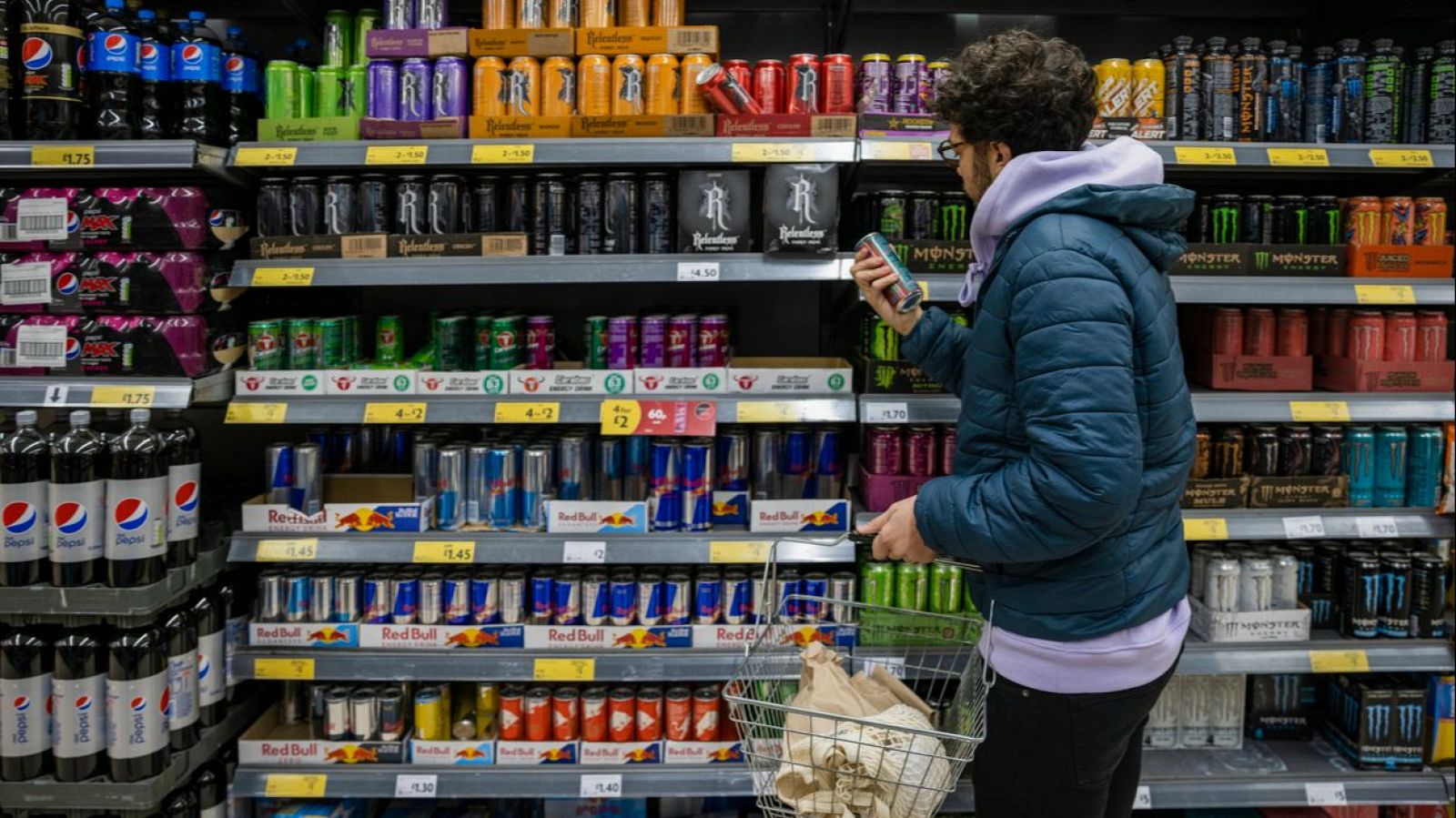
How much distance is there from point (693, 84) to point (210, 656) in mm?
1840

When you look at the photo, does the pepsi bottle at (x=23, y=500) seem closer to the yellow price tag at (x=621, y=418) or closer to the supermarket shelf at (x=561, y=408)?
the supermarket shelf at (x=561, y=408)

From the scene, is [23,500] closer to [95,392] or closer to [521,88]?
[95,392]

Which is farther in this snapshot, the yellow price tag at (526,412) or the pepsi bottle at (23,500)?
the yellow price tag at (526,412)

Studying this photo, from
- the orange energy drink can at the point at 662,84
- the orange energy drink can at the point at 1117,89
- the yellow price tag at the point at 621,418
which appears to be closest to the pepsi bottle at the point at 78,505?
the yellow price tag at the point at 621,418

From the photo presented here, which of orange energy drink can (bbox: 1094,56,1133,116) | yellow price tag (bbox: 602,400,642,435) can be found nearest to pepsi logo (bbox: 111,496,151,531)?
yellow price tag (bbox: 602,400,642,435)

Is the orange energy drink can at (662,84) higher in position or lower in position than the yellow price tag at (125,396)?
higher

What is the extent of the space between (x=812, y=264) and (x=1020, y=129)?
0.85 metres

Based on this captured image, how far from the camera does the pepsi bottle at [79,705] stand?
2.31m

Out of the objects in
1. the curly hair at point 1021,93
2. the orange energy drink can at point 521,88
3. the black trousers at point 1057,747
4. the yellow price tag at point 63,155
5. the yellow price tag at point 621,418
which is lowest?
the black trousers at point 1057,747

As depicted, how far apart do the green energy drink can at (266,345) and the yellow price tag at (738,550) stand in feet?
3.90

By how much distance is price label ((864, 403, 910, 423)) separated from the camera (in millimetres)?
2465

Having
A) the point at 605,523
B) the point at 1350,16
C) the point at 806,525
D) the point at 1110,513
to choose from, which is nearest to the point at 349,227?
the point at 605,523

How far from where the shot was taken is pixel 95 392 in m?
2.43

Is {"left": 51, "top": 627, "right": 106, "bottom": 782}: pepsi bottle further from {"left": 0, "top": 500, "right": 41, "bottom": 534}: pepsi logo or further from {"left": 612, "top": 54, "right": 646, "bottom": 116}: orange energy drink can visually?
{"left": 612, "top": 54, "right": 646, "bottom": 116}: orange energy drink can
